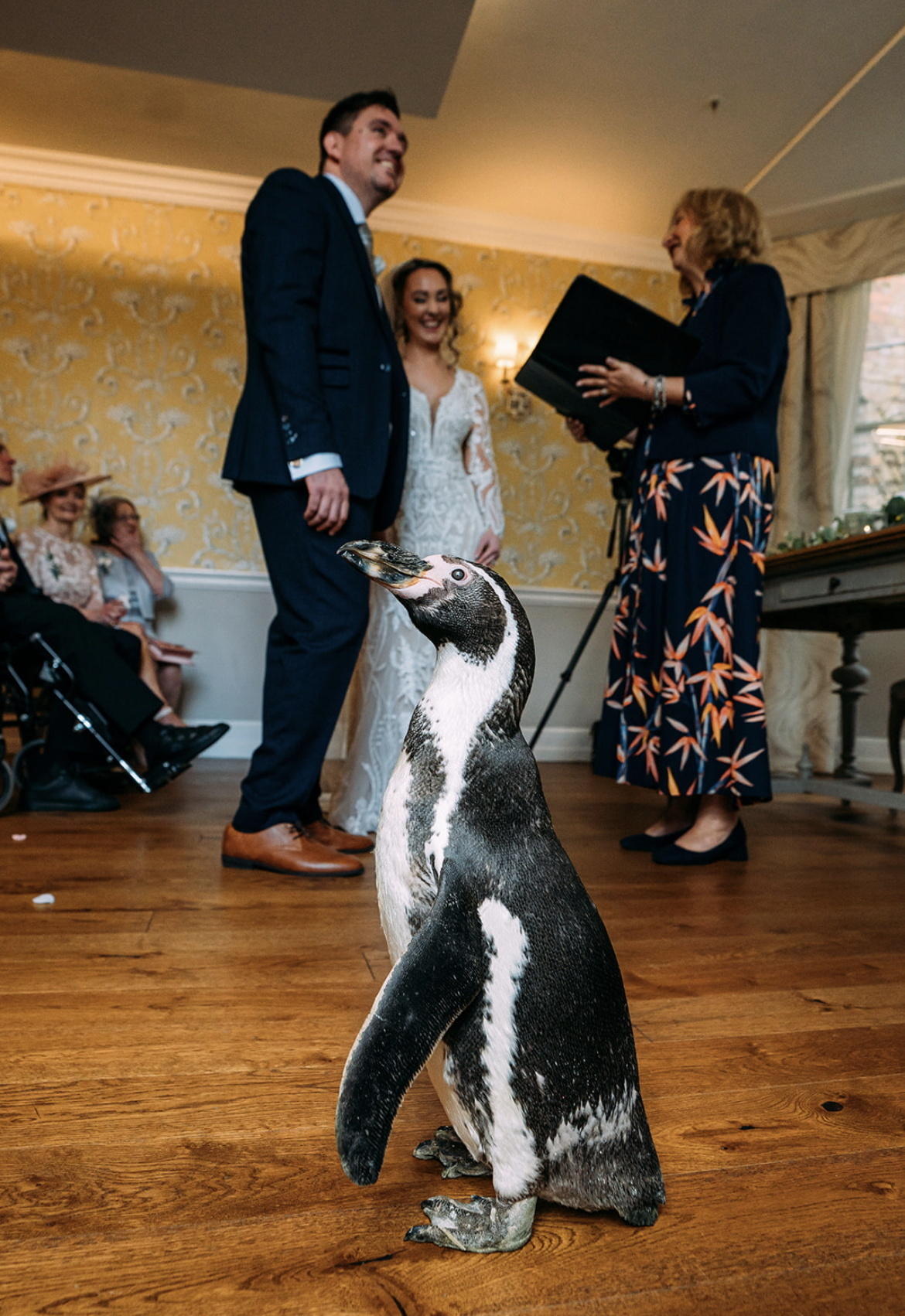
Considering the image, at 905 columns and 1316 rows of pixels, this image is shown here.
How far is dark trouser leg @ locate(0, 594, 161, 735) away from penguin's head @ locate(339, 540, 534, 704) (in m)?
2.22

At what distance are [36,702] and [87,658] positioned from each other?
25cm

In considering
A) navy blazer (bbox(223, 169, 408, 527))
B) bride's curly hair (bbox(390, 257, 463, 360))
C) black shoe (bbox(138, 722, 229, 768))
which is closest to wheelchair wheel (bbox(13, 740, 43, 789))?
black shoe (bbox(138, 722, 229, 768))

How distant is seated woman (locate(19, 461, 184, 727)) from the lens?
3.53 metres

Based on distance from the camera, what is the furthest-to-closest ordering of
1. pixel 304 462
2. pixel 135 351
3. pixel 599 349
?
pixel 135 351, pixel 599 349, pixel 304 462

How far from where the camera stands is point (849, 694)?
139 inches

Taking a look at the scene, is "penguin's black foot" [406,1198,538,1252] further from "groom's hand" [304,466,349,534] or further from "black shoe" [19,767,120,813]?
"black shoe" [19,767,120,813]

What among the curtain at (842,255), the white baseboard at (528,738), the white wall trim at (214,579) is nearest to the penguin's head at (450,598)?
the white baseboard at (528,738)

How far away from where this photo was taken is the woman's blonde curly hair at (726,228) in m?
2.19

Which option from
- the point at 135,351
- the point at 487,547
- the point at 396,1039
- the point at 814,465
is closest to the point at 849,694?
the point at 814,465

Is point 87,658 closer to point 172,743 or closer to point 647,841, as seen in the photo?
point 172,743

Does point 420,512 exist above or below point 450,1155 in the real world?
above

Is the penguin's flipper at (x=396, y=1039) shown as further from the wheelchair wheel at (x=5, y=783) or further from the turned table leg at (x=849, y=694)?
the turned table leg at (x=849, y=694)

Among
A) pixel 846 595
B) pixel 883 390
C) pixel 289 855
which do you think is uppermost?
pixel 883 390

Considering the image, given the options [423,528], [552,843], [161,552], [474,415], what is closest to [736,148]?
[474,415]
